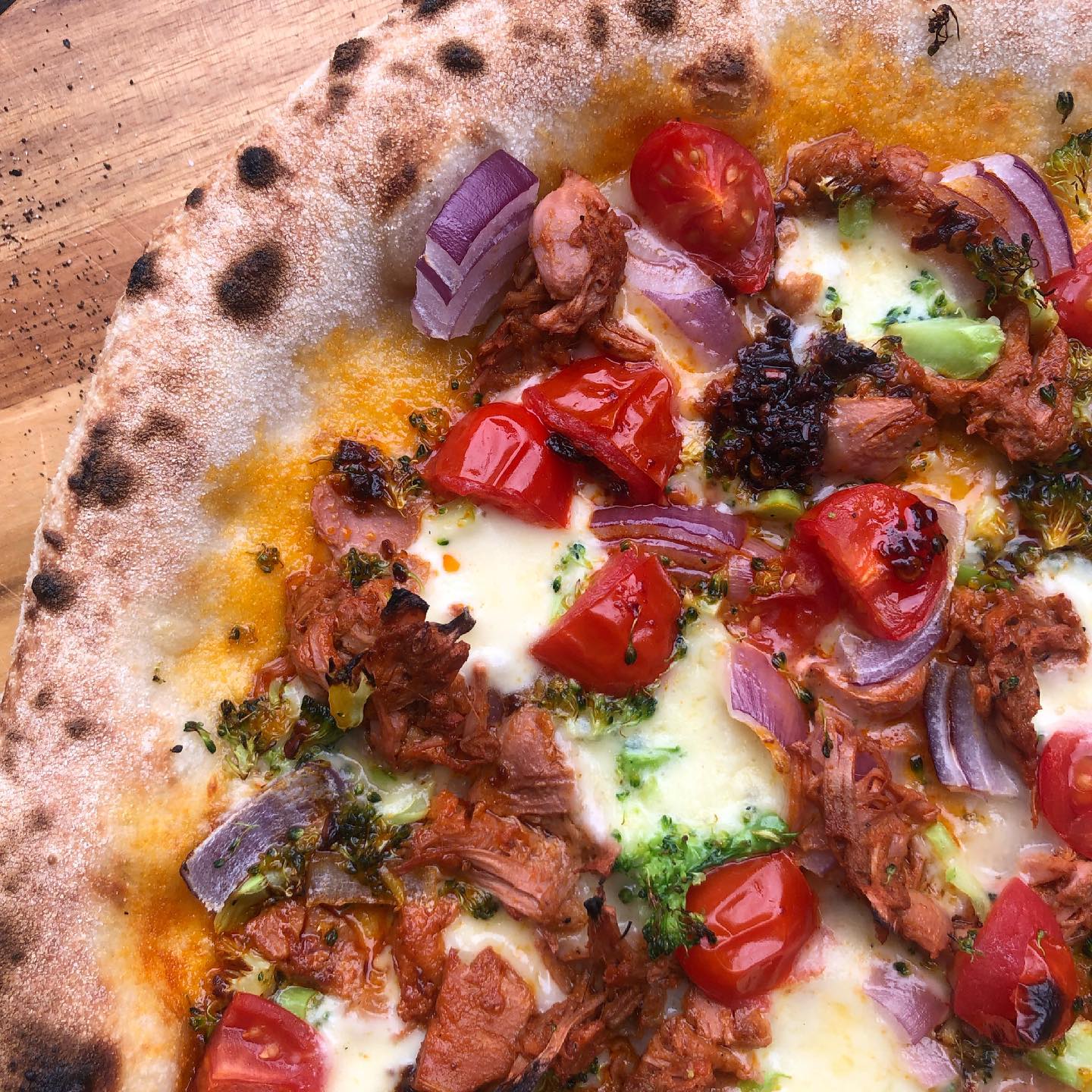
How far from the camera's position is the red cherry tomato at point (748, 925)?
372 centimetres

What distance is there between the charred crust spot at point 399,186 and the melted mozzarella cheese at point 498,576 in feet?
4.14

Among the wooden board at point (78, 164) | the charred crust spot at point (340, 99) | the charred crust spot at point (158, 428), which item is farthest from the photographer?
the wooden board at point (78, 164)

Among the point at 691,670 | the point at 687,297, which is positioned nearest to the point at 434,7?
the point at 687,297

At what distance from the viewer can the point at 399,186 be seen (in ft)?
13.2

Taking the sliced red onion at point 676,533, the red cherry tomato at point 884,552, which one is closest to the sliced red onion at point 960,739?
the red cherry tomato at point 884,552

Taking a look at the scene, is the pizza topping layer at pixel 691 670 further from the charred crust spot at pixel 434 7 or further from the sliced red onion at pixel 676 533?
the charred crust spot at pixel 434 7

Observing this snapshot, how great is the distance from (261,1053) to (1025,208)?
4548 millimetres

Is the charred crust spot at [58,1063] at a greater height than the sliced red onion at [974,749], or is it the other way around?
the charred crust spot at [58,1063]

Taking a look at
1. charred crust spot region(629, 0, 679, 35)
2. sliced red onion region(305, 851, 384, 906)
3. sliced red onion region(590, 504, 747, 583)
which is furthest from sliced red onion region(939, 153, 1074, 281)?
sliced red onion region(305, 851, 384, 906)

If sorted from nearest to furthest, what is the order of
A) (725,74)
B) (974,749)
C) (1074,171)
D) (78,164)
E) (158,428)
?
(158,428) → (974,749) → (725,74) → (1074,171) → (78,164)

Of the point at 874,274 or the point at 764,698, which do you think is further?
the point at 874,274

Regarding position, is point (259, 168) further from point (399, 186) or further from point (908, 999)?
Result: point (908, 999)

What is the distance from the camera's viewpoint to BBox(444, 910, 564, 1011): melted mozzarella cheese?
3.90m

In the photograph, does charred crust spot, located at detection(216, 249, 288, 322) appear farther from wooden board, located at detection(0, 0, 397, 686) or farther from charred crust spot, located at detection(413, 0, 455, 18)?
charred crust spot, located at detection(413, 0, 455, 18)
